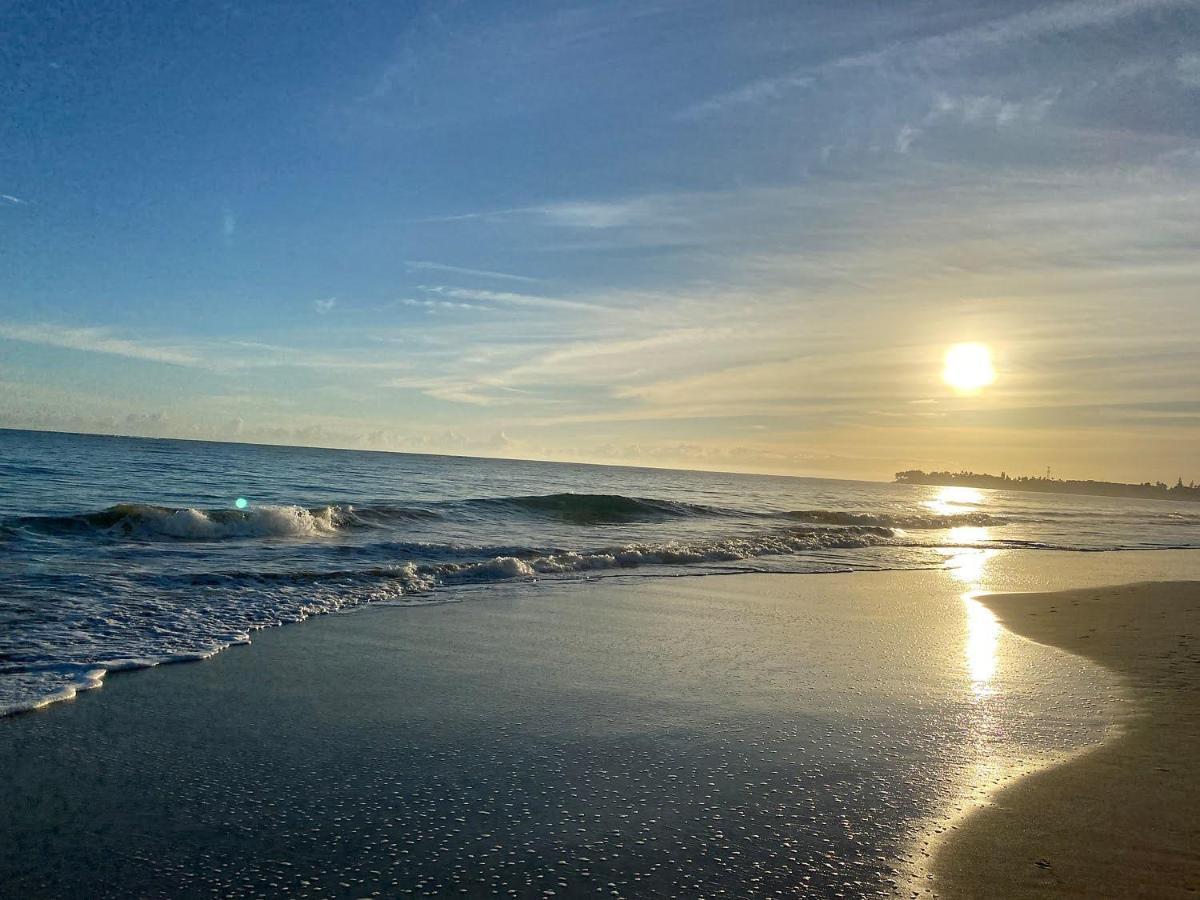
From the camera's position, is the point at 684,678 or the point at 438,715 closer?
the point at 438,715

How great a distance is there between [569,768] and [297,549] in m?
13.0

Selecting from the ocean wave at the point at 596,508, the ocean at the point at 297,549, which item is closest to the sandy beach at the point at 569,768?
the ocean at the point at 297,549

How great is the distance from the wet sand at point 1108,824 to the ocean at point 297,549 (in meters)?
6.16

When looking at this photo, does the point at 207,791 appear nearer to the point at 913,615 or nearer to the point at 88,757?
the point at 88,757

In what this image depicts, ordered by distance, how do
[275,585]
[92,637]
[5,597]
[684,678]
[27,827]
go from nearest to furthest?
[27,827], [684,678], [92,637], [5,597], [275,585]

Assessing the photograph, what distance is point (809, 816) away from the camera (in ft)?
12.5

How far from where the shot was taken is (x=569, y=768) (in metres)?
4.44

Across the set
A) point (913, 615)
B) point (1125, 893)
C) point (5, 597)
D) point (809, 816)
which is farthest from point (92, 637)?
point (913, 615)

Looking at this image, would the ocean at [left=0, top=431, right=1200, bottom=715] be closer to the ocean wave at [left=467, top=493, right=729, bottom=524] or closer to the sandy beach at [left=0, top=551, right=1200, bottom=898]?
the ocean wave at [left=467, top=493, right=729, bottom=524]

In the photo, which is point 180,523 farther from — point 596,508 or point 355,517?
point 596,508

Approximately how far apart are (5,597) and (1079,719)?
11.5 m

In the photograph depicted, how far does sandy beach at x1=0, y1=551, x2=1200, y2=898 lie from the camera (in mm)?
3270

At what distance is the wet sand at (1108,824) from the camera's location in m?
3.26

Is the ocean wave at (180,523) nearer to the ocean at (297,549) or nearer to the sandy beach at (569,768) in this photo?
the ocean at (297,549)
